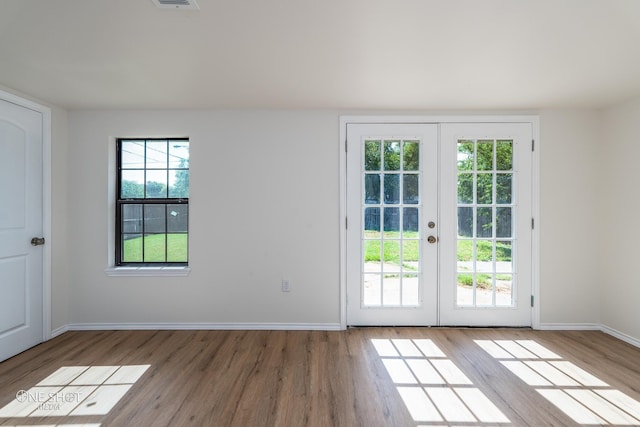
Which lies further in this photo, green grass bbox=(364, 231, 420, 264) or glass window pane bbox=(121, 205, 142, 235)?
glass window pane bbox=(121, 205, 142, 235)

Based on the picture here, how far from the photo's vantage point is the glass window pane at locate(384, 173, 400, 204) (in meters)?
3.16

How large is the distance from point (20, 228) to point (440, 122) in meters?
4.06

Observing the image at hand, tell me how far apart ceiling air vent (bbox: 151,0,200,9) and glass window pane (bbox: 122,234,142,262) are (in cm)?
248

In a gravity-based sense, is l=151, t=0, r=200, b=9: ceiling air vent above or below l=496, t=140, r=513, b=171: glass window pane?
above

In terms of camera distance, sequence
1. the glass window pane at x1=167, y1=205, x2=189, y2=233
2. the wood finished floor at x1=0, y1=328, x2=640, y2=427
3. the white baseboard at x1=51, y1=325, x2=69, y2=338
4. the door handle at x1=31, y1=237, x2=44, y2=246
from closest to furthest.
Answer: the wood finished floor at x1=0, y1=328, x2=640, y2=427 → the door handle at x1=31, y1=237, x2=44, y2=246 → the white baseboard at x1=51, y1=325, x2=69, y2=338 → the glass window pane at x1=167, y1=205, x2=189, y2=233

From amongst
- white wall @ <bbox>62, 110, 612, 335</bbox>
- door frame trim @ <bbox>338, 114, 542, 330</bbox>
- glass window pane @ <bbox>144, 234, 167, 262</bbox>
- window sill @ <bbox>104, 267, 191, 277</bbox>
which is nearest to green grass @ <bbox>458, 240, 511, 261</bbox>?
door frame trim @ <bbox>338, 114, 542, 330</bbox>

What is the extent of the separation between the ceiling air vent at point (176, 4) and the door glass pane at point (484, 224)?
267 centimetres

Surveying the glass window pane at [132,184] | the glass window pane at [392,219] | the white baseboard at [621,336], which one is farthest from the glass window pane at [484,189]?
the glass window pane at [132,184]

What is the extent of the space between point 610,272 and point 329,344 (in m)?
2.87

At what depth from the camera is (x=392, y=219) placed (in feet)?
10.4

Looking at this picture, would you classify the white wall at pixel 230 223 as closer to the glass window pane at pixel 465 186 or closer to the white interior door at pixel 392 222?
the white interior door at pixel 392 222

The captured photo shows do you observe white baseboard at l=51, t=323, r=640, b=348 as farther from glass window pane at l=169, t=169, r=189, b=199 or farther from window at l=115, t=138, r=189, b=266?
glass window pane at l=169, t=169, r=189, b=199

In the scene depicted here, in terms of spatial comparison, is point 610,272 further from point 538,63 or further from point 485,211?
point 538,63

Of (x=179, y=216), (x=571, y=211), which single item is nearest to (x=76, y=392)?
(x=179, y=216)
